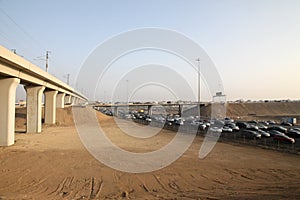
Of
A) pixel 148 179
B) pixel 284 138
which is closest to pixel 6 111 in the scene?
pixel 148 179

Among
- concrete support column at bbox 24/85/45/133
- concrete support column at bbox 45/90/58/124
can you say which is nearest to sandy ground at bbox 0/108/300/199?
concrete support column at bbox 24/85/45/133

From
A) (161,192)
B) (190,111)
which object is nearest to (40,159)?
(161,192)

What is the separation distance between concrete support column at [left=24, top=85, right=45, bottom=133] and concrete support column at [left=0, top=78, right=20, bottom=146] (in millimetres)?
13230

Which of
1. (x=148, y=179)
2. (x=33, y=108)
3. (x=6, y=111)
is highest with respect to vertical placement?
(x=33, y=108)

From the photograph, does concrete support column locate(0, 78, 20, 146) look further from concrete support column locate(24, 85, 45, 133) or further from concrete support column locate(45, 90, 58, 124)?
concrete support column locate(45, 90, 58, 124)

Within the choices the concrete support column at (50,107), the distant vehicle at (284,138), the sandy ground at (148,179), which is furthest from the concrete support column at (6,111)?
the distant vehicle at (284,138)

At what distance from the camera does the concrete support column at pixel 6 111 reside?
2706cm

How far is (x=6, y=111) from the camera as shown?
27.3 m

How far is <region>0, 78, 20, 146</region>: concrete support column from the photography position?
88.8 ft

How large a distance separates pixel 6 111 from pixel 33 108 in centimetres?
1452

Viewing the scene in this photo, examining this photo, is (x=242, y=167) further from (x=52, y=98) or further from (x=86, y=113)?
(x=86, y=113)

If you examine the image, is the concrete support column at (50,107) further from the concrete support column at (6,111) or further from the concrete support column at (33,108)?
the concrete support column at (6,111)

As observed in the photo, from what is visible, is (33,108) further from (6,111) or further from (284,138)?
(284,138)

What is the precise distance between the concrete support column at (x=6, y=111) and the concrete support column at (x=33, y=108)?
13.2 m
